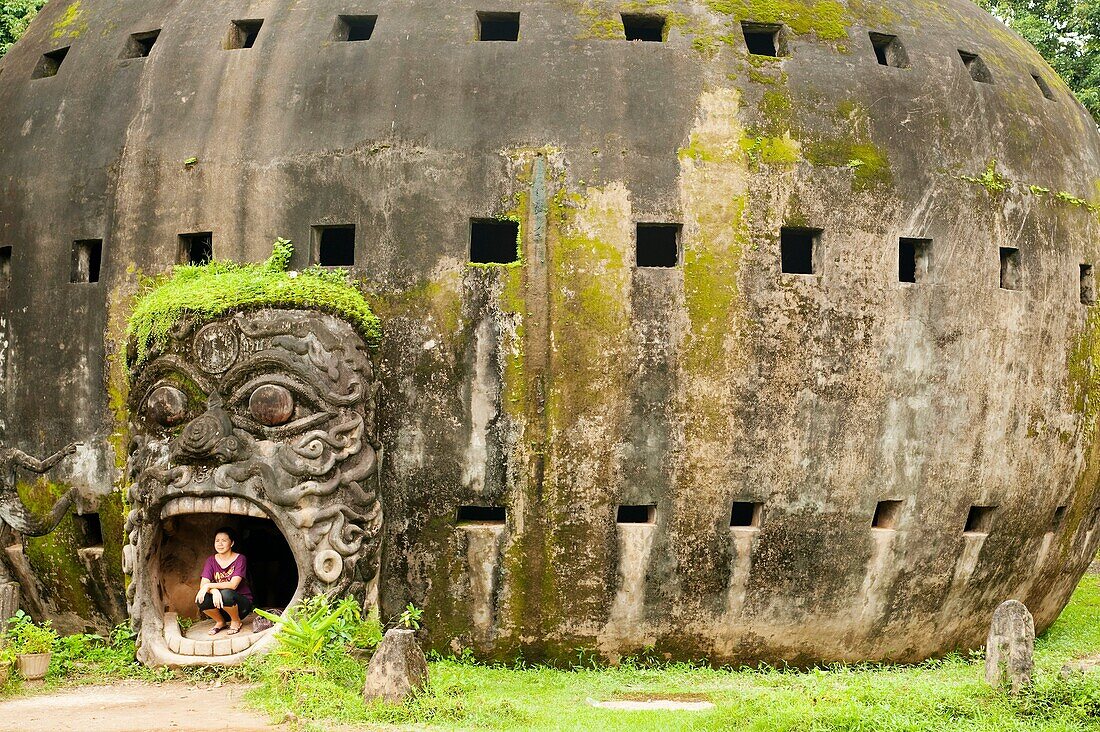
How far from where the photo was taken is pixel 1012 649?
1130 cm

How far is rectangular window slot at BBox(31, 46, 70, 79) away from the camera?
15.3m

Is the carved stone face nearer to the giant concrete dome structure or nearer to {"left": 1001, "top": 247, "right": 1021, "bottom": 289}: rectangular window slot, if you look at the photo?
the giant concrete dome structure

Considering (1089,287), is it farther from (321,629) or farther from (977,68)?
(321,629)

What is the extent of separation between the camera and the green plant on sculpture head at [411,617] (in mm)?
12623

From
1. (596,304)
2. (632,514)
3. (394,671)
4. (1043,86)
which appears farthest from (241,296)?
(1043,86)

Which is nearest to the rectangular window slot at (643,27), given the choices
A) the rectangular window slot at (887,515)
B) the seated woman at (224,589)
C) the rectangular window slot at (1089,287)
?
the rectangular window slot at (887,515)

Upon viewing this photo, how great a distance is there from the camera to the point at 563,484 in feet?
43.3

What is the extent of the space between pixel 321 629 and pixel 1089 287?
30.3ft

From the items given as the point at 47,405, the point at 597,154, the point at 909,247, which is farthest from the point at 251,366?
the point at 909,247

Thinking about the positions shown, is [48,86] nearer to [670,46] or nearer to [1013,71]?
[670,46]

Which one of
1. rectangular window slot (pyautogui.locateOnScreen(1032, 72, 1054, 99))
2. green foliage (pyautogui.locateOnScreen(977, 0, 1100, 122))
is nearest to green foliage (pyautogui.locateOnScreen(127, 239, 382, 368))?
rectangular window slot (pyautogui.locateOnScreen(1032, 72, 1054, 99))

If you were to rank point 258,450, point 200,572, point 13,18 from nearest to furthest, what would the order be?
point 258,450
point 200,572
point 13,18

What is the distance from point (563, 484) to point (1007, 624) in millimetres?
4233

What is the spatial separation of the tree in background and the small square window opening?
45.4ft
